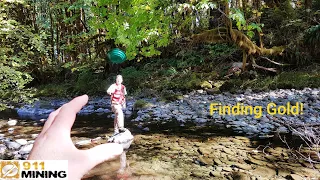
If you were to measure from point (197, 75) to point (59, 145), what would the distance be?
→ 1232 centimetres

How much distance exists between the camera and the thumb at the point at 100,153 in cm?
81

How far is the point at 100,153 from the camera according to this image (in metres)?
0.84

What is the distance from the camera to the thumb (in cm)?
81

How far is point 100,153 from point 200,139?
16.4ft

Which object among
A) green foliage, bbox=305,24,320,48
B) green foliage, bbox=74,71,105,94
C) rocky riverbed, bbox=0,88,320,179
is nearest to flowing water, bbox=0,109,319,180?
rocky riverbed, bbox=0,88,320,179

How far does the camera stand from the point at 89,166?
2.65 ft

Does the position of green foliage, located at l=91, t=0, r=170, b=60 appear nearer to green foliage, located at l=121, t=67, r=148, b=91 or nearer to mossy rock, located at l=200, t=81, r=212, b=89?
mossy rock, located at l=200, t=81, r=212, b=89

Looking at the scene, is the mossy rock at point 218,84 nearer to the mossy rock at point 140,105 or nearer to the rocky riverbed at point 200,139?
the rocky riverbed at point 200,139

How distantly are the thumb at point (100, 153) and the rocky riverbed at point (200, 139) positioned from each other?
3.18 m

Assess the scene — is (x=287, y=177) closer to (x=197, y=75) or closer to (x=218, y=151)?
(x=218, y=151)

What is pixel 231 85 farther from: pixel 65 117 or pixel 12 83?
pixel 65 117

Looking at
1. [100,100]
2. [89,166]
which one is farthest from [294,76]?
[89,166]

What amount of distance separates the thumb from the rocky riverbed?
3181 mm

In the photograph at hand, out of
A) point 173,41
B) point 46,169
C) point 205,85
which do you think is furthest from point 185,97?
point 46,169
